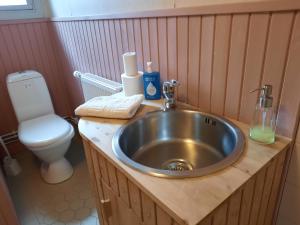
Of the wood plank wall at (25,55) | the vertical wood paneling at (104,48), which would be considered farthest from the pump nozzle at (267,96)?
the wood plank wall at (25,55)

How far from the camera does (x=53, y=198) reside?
1.73 meters

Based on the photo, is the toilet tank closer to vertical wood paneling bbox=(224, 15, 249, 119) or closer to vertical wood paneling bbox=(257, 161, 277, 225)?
vertical wood paneling bbox=(224, 15, 249, 119)

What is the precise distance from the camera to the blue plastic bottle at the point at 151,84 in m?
1.14

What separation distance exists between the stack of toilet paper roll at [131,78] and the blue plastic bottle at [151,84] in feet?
0.14

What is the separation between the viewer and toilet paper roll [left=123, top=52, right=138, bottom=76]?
1.15m

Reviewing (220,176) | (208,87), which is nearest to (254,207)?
(220,176)

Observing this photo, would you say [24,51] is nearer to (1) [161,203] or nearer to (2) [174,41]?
(2) [174,41]

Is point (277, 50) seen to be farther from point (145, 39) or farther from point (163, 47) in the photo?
point (145, 39)

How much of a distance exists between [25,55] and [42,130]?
805mm

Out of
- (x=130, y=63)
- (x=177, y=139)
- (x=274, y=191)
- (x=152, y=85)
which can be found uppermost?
(x=130, y=63)

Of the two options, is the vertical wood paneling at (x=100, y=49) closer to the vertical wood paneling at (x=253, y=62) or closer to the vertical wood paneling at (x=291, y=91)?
the vertical wood paneling at (x=253, y=62)

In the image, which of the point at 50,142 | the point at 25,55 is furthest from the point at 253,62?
the point at 25,55

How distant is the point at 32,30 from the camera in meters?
2.11

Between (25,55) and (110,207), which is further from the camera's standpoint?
(25,55)
